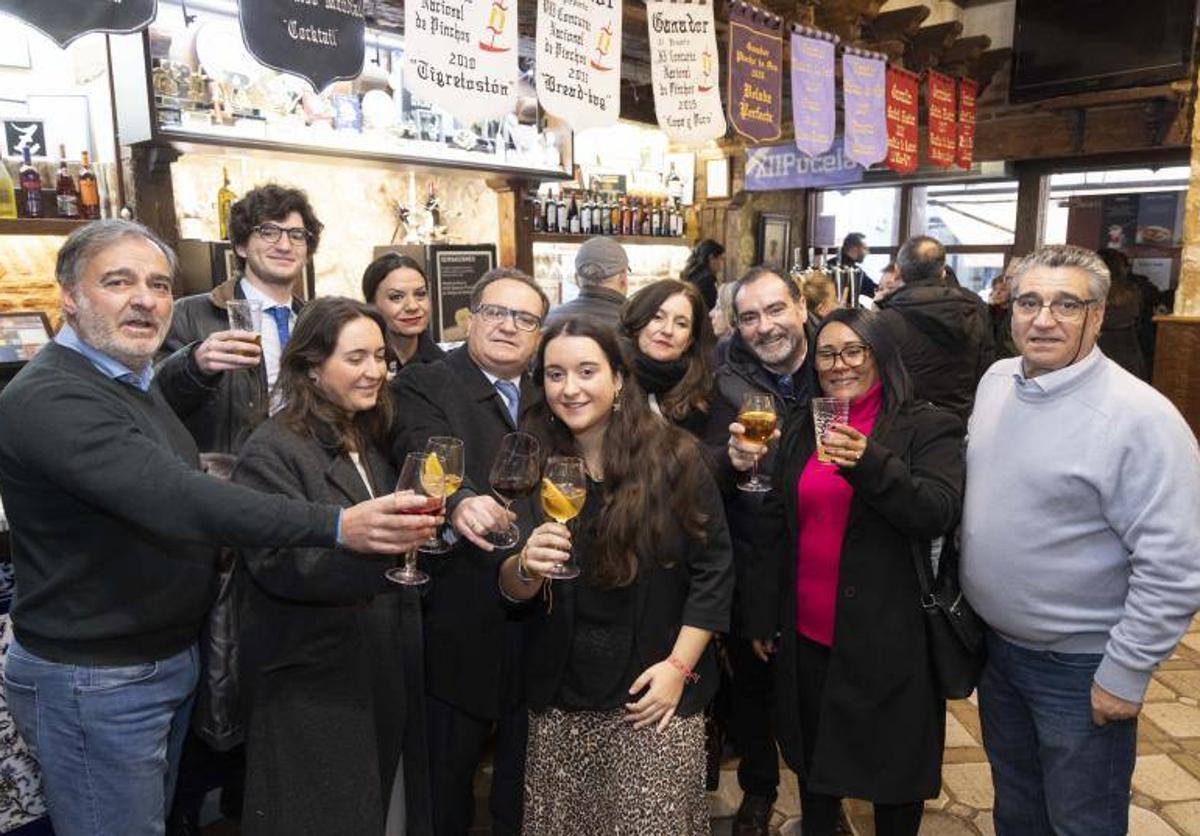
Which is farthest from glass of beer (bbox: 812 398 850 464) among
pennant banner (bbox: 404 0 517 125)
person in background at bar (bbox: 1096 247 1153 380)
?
person in background at bar (bbox: 1096 247 1153 380)

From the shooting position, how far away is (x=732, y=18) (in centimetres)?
428

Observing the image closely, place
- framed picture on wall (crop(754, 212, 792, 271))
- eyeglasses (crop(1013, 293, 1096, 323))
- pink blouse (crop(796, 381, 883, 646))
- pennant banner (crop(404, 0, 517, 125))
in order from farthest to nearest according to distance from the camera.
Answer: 1. framed picture on wall (crop(754, 212, 792, 271))
2. pennant banner (crop(404, 0, 517, 125))
3. pink blouse (crop(796, 381, 883, 646))
4. eyeglasses (crop(1013, 293, 1096, 323))

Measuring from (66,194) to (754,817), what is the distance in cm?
357

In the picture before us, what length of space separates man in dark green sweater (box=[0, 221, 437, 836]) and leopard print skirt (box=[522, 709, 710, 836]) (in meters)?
0.71

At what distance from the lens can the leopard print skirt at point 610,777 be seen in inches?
73.4

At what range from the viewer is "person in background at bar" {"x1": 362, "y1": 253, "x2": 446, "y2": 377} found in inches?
115

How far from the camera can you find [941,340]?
14.3 feet

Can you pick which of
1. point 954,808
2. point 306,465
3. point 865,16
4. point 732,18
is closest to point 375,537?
point 306,465

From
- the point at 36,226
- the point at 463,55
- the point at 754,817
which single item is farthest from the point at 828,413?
the point at 36,226

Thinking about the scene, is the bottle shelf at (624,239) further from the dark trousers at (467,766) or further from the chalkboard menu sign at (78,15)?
the dark trousers at (467,766)

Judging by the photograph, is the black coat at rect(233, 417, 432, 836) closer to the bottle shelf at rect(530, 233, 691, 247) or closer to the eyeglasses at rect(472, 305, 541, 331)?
the eyeglasses at rect(472, 305, 541, 331)

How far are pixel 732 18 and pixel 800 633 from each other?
338 centimetres

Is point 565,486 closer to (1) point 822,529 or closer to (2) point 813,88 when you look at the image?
(1) point 822,529

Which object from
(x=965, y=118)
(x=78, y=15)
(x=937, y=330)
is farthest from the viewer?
(x=965, y=118)
